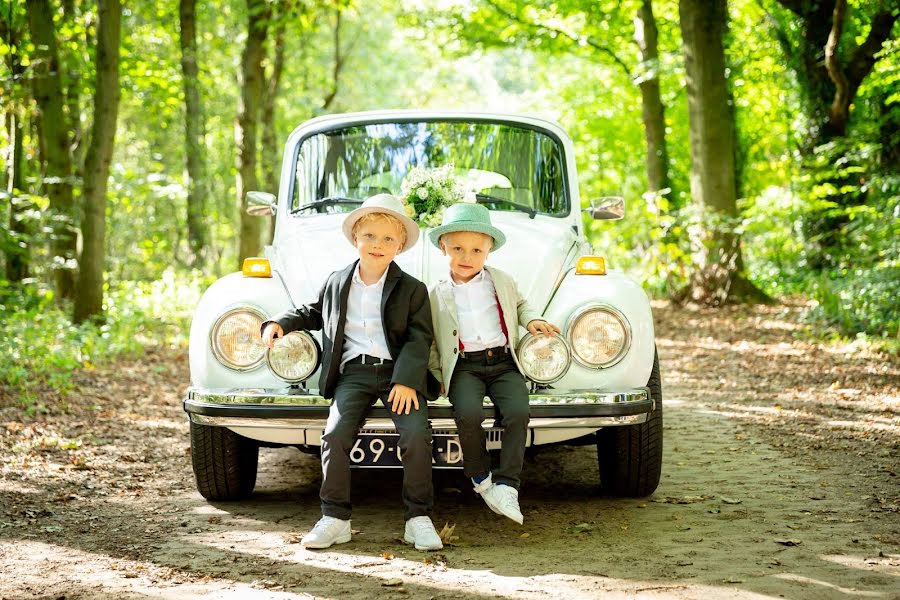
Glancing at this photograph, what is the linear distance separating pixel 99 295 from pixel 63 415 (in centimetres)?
476

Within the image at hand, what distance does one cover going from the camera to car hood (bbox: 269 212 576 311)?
15.3ft

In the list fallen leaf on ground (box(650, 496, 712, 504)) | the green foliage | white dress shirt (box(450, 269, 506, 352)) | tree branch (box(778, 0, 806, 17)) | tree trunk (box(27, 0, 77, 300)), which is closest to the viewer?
white dress shirt (box(450, 269, 506, 352))

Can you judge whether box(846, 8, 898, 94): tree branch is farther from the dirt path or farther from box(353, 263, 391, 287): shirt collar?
box(353, 263, 391, 287): shirt collar

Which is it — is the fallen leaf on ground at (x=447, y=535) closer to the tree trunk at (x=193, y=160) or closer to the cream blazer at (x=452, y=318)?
the cream blazer at (x=452, y=318)

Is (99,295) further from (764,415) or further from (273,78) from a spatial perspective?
(273,78)

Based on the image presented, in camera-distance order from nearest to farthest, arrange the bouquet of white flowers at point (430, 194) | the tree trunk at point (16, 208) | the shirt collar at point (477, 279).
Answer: the shirt collar at point (477, 279) → the bouquet of white flowers at point (430, 194) → the tree trunk at point (16, 208)

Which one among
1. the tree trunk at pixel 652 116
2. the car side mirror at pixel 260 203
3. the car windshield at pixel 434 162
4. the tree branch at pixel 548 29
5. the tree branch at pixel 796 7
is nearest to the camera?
the car windshield at pixel 434 162

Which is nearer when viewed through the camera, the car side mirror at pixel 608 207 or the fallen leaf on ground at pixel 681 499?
the fallen leaf on ground at pixel 681 499

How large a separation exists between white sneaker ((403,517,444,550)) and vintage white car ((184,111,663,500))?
1.04ft

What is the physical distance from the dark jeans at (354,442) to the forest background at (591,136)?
4.23 m

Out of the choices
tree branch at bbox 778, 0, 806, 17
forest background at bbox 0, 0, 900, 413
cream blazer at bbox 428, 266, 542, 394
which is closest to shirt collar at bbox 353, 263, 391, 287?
cream blazer at bbox 428, 266, 542, 394

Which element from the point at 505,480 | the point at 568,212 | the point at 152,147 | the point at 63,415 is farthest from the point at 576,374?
the point at 152,147

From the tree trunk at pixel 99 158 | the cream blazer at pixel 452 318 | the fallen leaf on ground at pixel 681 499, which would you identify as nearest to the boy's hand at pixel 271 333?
the cream blazer at pixel 452 318

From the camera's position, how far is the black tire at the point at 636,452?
180 inches
